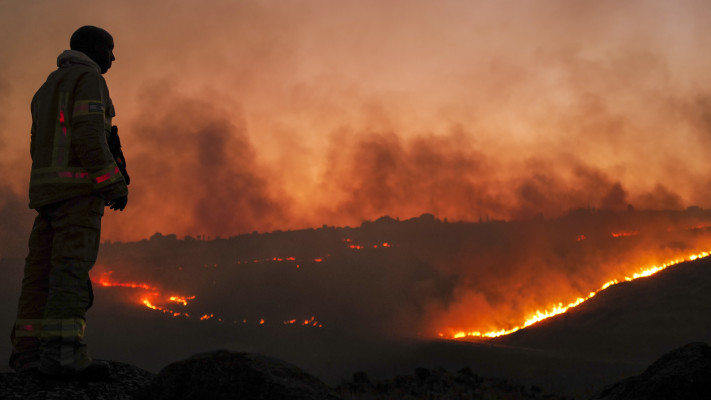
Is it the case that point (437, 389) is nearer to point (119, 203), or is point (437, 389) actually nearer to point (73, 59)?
point (119, 203)

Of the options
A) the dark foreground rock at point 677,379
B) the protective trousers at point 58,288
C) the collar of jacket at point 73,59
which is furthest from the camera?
the collar of jacket at point 73,59

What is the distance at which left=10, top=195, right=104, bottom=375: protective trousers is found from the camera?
15.4ft

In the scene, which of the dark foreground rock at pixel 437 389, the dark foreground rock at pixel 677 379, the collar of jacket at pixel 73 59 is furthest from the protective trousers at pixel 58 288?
the dark foreground rock at pixel 437 389

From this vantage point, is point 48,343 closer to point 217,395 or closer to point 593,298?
point 217,395

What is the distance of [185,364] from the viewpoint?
4730mm

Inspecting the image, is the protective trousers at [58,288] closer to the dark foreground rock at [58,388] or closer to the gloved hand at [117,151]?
the dark foreground rock at [58,388]

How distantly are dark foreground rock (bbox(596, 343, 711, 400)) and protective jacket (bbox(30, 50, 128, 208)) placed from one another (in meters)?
6.20

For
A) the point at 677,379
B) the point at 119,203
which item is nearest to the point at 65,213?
the point at 119,203

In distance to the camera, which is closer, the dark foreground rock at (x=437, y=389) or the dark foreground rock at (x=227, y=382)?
the dark foreground rock at (x=227, y=382)

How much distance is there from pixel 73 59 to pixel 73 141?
3.33 ft

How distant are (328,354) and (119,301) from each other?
140 feet

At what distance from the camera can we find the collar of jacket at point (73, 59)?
5352mm

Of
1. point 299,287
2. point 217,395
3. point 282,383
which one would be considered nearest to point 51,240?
point 217,395

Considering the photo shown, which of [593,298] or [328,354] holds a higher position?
[593,298]
